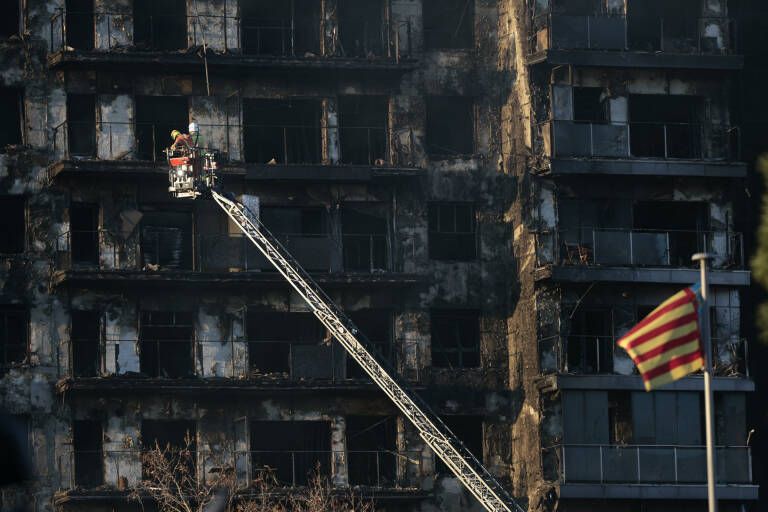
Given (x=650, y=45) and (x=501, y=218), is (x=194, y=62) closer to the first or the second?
(x=501, y=218)

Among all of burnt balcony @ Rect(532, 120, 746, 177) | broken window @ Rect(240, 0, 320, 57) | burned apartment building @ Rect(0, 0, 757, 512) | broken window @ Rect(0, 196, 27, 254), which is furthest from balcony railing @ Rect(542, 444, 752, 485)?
broken window @ Rect(0, 196, 27, 254)

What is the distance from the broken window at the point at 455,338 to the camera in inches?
2167

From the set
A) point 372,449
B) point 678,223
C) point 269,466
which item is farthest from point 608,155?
point 269,466

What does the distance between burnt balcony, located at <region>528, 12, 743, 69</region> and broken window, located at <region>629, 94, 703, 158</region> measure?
152 centimetres

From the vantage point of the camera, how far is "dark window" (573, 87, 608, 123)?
5512 cm

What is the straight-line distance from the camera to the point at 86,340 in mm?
53250

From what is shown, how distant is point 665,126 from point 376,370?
13968 mm

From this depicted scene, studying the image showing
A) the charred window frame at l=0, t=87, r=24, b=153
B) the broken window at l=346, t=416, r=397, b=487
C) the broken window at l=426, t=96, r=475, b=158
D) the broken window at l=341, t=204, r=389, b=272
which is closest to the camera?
the broken window at l=346, t=416, r=397, b=487

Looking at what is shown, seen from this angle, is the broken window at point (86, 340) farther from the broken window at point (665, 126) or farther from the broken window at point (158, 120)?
the broken window at point (665, 126)

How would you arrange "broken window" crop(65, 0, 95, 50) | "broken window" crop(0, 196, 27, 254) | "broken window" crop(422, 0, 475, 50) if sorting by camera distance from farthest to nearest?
"broken window" crop(422, 0, 475, 50) < "broken window" crop(65, 0, 95, 50) < "broken window" crop(0, 196, 27, 254)

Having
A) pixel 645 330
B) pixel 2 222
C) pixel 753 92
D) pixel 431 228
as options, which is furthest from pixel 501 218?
pixel 645 330

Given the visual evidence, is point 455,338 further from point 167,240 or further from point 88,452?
point 88,452

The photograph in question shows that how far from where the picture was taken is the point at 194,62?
53.7 metres

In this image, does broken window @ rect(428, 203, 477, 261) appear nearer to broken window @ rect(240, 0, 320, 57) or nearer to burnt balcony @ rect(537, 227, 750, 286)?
burnt balcony @ rect(537, 227, 750, 286)
